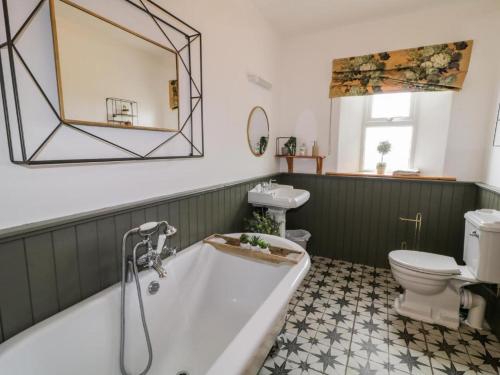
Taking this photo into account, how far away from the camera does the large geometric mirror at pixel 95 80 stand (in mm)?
1023

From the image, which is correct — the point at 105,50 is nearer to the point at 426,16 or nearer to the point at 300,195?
the point at 300,195

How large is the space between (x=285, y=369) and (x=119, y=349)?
973 mm

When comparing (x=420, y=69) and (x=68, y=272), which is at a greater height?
(x=420, y=69)

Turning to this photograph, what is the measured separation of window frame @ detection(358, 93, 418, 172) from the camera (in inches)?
114

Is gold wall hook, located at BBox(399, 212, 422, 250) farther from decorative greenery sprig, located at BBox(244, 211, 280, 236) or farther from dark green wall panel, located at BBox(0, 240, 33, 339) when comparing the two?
dark green wall panel, located at BBox(0, 240, 33, 339)

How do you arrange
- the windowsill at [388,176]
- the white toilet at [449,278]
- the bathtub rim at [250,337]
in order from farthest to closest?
the windowsill at [388,176], the white toilet at [449,278], the bathtub rim at [250,337]

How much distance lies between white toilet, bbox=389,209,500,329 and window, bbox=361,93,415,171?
3.57 feet

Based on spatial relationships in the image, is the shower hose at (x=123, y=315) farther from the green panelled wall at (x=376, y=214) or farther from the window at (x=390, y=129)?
the window at (x=390, y=129)

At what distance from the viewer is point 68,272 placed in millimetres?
1201

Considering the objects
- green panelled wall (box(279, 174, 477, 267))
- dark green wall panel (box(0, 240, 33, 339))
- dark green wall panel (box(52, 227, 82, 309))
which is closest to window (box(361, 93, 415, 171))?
green panelled wall (box(279, 174, 477, 267))

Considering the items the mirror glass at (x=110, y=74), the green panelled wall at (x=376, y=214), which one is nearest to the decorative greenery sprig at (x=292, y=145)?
the green panelled wall at (x=376, y=214)

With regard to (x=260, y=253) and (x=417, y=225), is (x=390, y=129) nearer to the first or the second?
(x=417, y=225)

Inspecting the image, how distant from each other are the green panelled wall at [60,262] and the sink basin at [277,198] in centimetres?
100

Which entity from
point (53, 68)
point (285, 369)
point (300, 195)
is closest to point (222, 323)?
point (285, 369)
